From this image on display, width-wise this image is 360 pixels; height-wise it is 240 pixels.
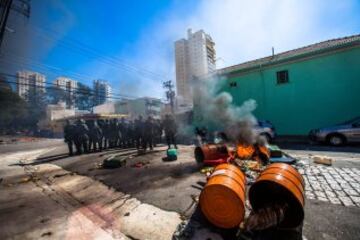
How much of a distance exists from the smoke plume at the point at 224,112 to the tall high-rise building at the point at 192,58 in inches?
36.2

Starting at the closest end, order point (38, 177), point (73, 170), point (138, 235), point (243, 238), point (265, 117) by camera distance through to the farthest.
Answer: point (243, 238) → point (138, 235) → point (38, 177) → point (73, 170) → point (265, 117)

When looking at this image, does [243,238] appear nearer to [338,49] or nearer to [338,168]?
[338,168]


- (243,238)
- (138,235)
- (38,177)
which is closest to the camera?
(243,238)

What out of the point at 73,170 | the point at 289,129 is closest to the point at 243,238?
the point at 73,170

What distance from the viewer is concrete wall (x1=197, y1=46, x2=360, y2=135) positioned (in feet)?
40.7

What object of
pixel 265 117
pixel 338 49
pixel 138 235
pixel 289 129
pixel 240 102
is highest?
pixel 338 49

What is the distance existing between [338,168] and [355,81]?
1025 cm

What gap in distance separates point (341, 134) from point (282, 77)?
6.55 meters

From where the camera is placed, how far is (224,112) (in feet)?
37.6

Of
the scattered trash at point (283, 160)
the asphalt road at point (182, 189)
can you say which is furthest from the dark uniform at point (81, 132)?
the scattered trash at point (283, 160)

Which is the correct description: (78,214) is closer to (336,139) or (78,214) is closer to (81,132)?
(81,132)

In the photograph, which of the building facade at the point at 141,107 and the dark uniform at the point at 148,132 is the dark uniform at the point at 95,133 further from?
the building facade at the point at 141,107

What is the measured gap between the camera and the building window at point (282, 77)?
1445cm

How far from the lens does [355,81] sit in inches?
481
